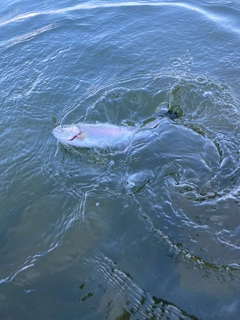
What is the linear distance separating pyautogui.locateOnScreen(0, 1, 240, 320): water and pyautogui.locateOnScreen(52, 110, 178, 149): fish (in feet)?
0.68

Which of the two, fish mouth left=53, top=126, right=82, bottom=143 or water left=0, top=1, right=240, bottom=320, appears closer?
water left=0, top=1, right=240, bottom=320

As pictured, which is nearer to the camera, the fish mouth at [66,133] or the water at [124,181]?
the water at [124,181]

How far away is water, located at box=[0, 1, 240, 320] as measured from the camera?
432 cm

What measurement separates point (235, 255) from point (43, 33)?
30.6 feet

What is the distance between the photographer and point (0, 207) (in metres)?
5.61

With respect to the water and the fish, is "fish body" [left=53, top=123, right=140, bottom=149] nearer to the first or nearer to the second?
the fish

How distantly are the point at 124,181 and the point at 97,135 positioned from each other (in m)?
1.24

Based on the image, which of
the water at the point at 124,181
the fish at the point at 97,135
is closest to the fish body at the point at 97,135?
the fish at the point at 97,135

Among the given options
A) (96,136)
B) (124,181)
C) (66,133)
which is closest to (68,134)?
(66,133)

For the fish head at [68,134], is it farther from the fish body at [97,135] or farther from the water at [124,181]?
the water at [124,181]

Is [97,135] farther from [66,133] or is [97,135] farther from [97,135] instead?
[66,133]

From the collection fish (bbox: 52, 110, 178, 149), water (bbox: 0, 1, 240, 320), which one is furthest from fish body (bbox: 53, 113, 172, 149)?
water (bbox: 0, 1, 240, 320)

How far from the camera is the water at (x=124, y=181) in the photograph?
432 cm

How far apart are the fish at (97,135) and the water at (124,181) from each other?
0.68ft
